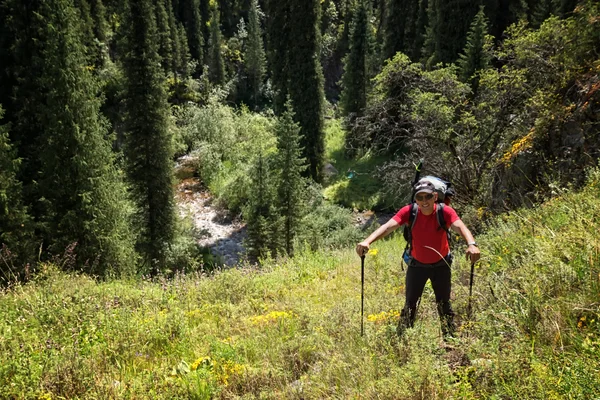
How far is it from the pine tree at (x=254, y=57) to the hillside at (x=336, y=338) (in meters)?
56.0

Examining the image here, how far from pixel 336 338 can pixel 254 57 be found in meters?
60.3

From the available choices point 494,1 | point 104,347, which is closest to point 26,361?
point 104,347

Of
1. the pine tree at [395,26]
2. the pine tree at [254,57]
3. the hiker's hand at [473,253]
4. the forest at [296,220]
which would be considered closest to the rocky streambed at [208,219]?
the forest at [296,220]

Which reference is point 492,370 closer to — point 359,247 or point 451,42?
point 359,247

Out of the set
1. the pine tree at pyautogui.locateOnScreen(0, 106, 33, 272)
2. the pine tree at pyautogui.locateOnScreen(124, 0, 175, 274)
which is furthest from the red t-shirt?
the pine tree at pyautogui.locateOnScreen(124, 0, 175, 274)

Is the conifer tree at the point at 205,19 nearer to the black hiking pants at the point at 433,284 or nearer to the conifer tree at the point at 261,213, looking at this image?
the conifer tree at the point at 261,213

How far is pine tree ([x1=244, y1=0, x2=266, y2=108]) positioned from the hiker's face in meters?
57.2

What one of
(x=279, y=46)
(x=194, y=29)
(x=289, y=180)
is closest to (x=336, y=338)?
(x=289, y=180)

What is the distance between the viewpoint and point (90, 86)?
1213cm

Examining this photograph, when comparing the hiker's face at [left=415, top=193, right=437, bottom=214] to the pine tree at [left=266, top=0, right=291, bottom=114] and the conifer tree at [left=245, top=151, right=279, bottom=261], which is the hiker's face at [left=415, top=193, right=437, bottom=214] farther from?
Answer: the pine tree at [left=266, top=0, right=291, bottom=114]

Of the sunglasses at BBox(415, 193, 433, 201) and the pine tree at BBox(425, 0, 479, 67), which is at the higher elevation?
the pine tree at BBox(425, 0, 479, 67)

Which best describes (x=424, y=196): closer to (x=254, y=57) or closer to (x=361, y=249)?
(x=361, y=249)

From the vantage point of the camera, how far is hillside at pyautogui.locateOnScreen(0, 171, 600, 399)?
2.68m

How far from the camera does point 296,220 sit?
1770cm
